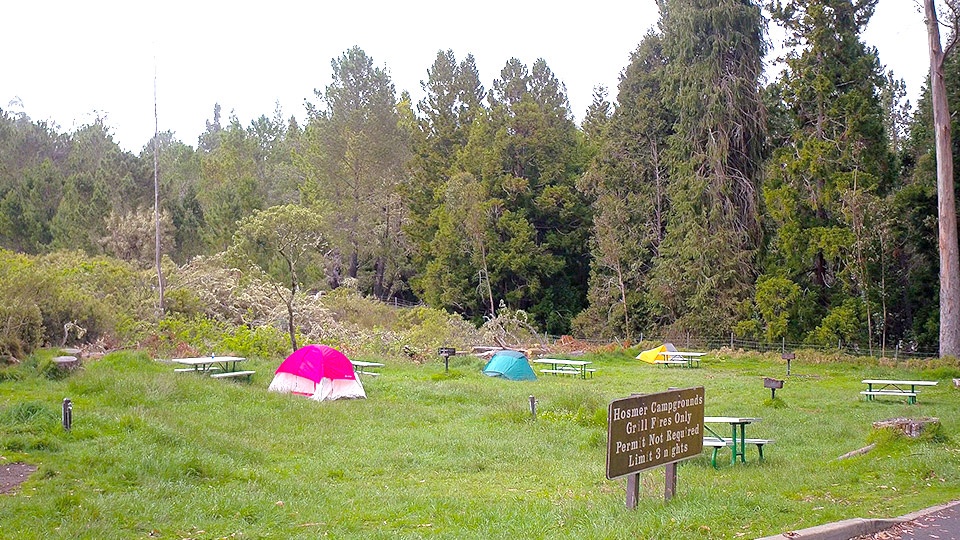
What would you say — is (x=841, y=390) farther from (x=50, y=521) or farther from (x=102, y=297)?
(x=102, y=297)

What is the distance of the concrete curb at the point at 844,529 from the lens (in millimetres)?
6285

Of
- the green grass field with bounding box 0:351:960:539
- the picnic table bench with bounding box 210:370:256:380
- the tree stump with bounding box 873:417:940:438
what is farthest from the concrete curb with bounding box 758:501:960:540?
the picnic table bench with bounding box 210:370:256:380

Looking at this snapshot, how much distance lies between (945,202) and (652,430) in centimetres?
2285

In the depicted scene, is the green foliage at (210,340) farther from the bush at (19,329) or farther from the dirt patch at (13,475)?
the dirt patch at (13,475)

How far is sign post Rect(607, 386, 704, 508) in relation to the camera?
6945 mm

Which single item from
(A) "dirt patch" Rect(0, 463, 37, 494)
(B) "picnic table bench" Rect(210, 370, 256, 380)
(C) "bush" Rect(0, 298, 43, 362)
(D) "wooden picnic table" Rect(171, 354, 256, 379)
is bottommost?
(A) "dirt patch" Rect(0, 463, 37, 494)

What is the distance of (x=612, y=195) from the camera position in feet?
142

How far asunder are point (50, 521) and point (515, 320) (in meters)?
31.2

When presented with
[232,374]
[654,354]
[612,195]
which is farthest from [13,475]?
[612,195]

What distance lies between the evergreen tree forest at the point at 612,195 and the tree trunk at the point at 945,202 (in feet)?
16.5

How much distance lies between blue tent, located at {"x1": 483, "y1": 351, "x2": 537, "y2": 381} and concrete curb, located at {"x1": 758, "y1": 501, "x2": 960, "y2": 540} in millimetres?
18145

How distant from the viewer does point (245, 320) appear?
1179 inches

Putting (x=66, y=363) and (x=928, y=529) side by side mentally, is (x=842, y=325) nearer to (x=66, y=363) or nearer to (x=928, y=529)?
(x=66, y=363)

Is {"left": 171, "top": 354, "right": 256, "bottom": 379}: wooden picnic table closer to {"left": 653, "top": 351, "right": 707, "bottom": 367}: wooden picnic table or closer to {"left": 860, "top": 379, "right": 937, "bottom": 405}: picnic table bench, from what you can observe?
{"left": 860, "top": 379, "right": 937, "bottom": 405}: picnic table bench
